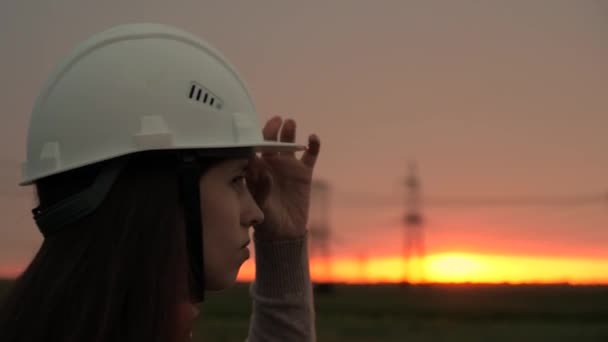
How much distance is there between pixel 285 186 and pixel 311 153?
0.14m

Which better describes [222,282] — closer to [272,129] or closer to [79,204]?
[79,204]

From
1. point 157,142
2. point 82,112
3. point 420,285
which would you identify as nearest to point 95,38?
point 82,112

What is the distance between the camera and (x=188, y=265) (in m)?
2.61

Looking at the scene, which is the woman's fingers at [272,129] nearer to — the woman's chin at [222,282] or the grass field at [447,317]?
the woman's chin at [222,282]

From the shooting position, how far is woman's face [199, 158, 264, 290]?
106 inches

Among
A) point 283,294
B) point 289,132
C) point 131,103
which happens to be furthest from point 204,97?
point 283,294

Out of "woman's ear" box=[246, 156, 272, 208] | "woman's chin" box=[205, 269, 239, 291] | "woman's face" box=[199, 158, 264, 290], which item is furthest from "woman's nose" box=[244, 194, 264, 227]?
"woman's ear" box=[246, 156, 272, 208]

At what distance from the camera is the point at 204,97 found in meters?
2.89

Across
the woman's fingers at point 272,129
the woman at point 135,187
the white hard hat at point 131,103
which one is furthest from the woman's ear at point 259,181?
the white hard hat at point 131,103

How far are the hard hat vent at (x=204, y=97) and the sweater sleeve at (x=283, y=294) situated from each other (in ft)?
2.53

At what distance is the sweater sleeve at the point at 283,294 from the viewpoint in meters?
3.54

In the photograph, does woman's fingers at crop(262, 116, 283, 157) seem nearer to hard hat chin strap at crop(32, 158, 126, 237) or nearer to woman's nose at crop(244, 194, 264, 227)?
woman's nose at crop(244, 194, 264, 227)

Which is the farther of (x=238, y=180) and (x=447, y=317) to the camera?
(x=447, y=317)

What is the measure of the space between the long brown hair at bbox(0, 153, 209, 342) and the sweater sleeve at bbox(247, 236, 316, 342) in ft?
3.42
